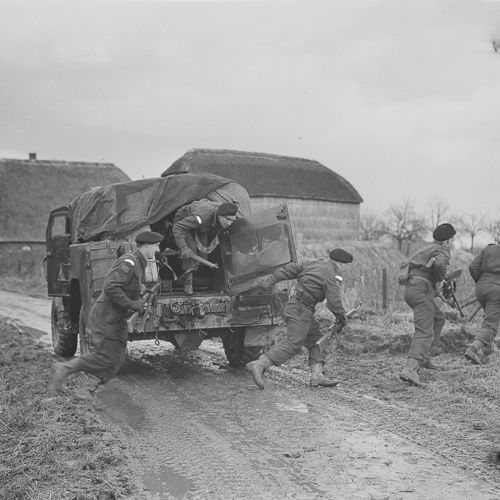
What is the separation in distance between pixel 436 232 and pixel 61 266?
228 inches

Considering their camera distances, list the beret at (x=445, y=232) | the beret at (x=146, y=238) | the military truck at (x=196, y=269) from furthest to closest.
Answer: the military truck at (x=196, y=269)
the beret at (x=445, y=232)
the beret at (x=146, y=238)

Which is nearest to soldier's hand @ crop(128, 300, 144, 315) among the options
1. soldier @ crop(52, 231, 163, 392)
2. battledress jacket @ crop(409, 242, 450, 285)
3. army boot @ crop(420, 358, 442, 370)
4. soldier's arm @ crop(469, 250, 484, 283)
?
soldier @ crop(52, 231, 163, 392)

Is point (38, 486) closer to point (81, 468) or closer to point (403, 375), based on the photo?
point (81, 468)

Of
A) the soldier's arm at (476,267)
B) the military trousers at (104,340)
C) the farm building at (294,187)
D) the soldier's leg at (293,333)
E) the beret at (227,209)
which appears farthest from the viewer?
the farm building at (294,187)

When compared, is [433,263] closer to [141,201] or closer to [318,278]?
[318,278]

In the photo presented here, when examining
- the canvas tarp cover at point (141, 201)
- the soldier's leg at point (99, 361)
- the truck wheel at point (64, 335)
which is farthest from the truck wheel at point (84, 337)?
the soldier's leg at point (99, 361)

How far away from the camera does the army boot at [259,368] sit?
25.0 feet

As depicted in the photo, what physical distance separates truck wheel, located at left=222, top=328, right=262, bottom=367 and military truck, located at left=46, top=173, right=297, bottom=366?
0.01 meters

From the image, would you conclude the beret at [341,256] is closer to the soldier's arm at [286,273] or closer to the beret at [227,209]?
the soldier's arm at [286,273]

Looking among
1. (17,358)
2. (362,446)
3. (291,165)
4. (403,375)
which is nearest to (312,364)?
(403,375)

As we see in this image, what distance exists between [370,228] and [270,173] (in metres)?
15.0

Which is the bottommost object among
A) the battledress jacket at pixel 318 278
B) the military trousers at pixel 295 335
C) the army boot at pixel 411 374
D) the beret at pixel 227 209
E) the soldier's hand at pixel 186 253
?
the army boot at pixel 411 374

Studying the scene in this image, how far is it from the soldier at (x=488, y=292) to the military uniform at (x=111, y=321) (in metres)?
4.37

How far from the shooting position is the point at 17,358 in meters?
10.4
